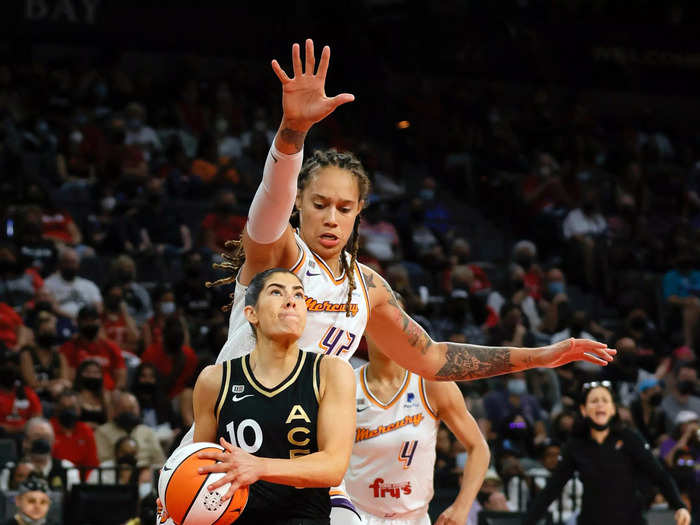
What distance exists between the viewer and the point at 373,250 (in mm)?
14242

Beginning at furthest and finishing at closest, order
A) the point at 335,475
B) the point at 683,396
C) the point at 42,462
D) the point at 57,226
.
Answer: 1. the point at 683,396
2. the point at 57,226
3. the point at 42,462
4. the point at 335,475

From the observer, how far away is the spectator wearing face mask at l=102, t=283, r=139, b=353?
11.7m

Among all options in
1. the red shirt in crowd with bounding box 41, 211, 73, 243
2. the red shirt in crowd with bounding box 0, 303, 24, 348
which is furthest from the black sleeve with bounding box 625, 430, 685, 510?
the red shirt in crowd with bounding box 41, 211, 73, 243

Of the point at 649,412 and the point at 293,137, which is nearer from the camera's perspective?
the point at 293,137

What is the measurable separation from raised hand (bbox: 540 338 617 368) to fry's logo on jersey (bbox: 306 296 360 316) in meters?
0.90

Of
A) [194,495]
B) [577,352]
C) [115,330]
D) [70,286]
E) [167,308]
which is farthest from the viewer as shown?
[167,308]

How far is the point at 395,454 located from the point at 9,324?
5.38m

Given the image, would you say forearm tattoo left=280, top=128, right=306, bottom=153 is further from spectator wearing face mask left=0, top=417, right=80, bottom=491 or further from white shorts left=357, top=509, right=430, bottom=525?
spectator wearing face mask left=0, top=417, right=80, bottom=491

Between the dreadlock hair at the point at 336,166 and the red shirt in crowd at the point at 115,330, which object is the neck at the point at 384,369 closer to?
the dreadlock hair at the point at 336,166

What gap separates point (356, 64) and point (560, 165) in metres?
3.58

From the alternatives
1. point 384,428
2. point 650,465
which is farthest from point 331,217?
point 650,465

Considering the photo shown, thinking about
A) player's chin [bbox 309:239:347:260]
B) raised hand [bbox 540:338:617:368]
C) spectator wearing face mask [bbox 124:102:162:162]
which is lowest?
raised hand [bbox 540:338:617:368]

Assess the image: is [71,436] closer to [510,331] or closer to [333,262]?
[510,331]

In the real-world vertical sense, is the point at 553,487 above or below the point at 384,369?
below
